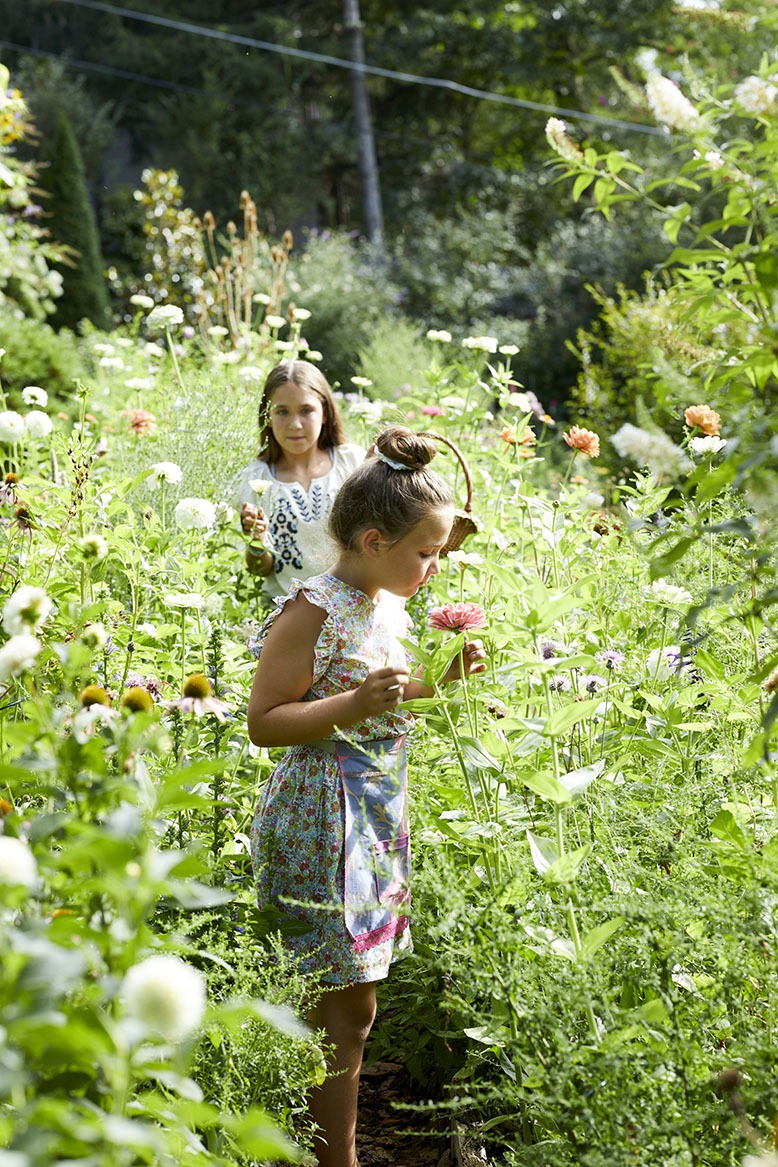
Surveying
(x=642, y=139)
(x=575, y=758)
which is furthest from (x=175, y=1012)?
(x=642, y=139)

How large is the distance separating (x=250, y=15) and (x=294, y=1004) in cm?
2016

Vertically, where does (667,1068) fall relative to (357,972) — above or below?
above

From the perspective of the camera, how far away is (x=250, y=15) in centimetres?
1886

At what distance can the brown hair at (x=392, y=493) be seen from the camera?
1.87m

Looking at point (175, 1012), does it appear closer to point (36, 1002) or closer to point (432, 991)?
point (36, 1002)

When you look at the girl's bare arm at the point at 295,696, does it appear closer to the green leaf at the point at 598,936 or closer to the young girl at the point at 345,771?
the young girl at the point at 345,771

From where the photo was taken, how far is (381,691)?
165cm

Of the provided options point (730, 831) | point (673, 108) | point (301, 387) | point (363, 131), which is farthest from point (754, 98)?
point (363, 131)

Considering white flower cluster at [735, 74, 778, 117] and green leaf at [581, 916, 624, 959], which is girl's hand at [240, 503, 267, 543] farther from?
white flower cluster at [735, 74, 778, 117]

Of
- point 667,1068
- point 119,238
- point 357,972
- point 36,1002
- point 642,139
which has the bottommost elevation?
point 119,238

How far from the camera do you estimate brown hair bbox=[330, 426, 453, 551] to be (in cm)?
187

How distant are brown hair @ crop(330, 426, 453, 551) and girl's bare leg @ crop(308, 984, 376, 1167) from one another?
2.48ft

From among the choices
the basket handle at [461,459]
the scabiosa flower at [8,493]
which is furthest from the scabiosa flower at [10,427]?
the basket handle at [461,459]

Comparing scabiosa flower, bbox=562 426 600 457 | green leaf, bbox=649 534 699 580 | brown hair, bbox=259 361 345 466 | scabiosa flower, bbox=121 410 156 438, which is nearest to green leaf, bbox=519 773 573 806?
green leaf, bbox=649 534 699 580
